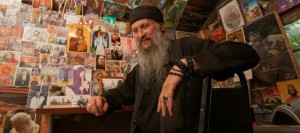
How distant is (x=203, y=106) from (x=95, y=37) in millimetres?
1159

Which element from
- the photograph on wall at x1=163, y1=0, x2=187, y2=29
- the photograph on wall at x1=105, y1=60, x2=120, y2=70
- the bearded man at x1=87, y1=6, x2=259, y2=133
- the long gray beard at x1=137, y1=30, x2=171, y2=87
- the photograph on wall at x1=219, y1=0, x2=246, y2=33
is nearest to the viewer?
the bearded man at x1=87, y1=6, x2=259, y2=133

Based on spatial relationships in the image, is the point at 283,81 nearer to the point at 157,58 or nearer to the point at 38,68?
the point at 157,58

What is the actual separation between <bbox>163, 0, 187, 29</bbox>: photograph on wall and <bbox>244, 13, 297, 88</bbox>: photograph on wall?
53cm

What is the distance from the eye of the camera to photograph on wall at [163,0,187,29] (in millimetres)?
1617

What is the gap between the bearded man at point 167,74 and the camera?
0.59 meters

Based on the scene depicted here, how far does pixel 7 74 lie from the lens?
1.23 meters

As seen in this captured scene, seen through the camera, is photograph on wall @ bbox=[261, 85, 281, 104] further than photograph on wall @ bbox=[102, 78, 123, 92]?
No

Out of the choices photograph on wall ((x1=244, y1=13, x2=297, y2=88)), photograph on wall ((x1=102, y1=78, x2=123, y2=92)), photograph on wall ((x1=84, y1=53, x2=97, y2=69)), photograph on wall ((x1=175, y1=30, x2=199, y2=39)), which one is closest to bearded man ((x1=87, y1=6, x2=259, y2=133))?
photograph on wall ((x1=102, y1=78, x2=123, y2=92))

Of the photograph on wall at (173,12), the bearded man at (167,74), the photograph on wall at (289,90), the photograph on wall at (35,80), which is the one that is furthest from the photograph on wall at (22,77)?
the photograph on wall at (289,90)

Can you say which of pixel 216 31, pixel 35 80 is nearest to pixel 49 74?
pixel 35 80

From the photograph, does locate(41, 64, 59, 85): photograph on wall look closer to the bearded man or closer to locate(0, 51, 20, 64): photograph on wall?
locate(0, 51, 20, 64): photograph on wall

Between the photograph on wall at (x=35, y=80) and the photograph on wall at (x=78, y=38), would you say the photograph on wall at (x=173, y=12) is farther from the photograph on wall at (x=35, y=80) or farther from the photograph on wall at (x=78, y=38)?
the photograph on wall at (x=35, y=80)

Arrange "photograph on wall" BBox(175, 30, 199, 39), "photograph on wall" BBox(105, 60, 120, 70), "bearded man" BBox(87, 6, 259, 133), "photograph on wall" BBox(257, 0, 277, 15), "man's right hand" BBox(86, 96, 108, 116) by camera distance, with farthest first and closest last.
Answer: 1. "photograph on wall" BBox(175, 30, 199, 39)
2. "photograph on wall" BBox(105, 60, 120, 70)
3. "photograph on wall" BBox(257, 0, 277, 15)
4. "man's right hand" BBox(86, 96, 108, 116)
5. "bearded man" BBox(87, 6, 259, 133)

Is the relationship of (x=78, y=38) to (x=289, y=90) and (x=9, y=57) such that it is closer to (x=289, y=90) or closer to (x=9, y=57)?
(x=9, y=57)
